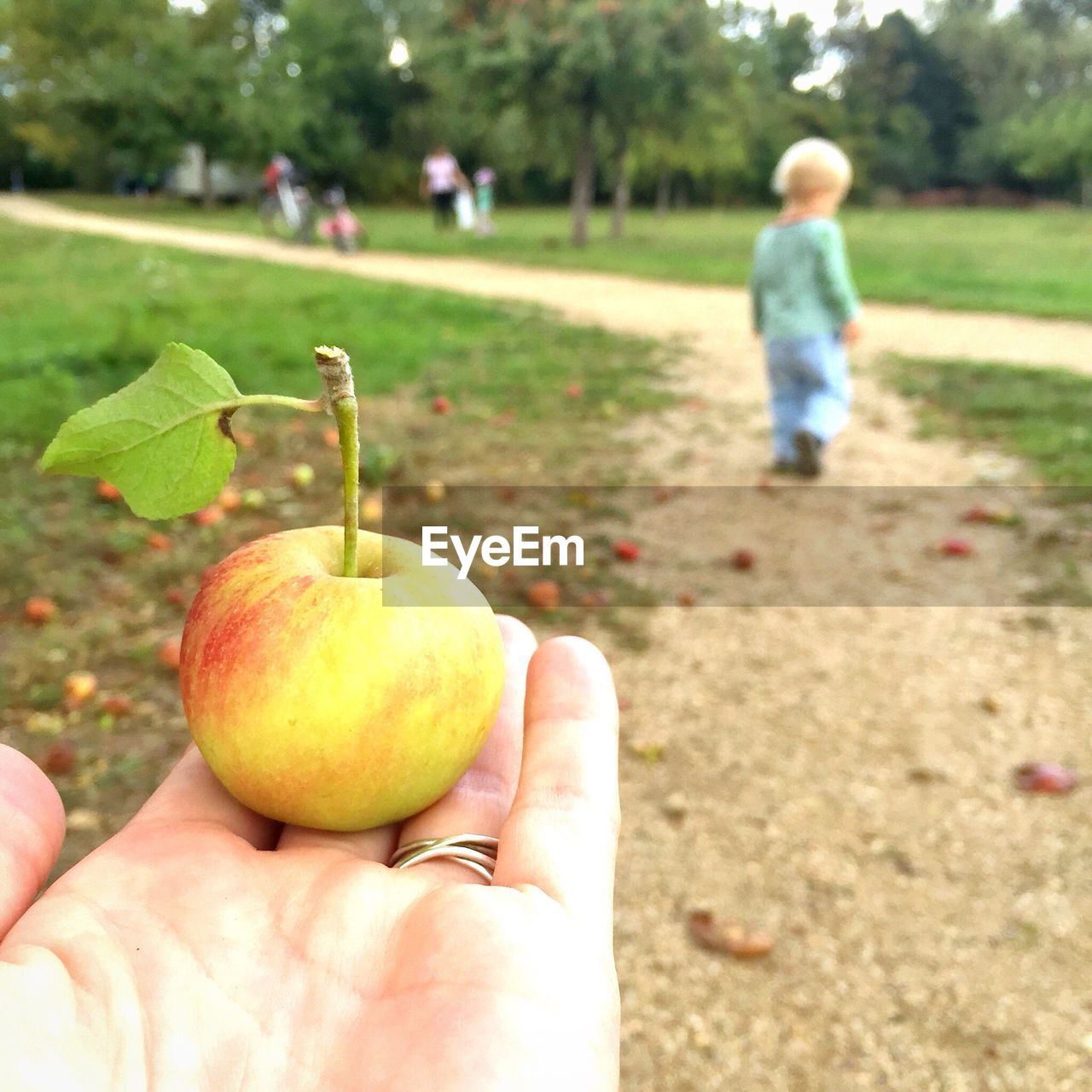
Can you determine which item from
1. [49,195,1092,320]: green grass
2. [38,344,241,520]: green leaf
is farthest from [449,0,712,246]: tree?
[38,344,241,520]: green leaf

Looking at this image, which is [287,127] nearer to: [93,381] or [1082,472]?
[93,381]

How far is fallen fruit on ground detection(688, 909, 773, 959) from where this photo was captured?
239 centimetres

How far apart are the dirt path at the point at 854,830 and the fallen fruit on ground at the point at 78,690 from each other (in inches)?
67.7

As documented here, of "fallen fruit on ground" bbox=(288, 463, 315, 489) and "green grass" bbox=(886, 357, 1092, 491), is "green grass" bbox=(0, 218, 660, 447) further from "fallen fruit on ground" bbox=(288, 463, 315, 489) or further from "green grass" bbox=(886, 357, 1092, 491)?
"green grass" bbox=(886, 357, 1092, 491)

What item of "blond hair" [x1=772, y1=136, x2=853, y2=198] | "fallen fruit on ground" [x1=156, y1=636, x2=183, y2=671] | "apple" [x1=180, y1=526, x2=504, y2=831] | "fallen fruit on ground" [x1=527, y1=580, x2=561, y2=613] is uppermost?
"blond hair" [x1=772, y1=136, x2=853, y2=198]

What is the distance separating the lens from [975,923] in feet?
8.09

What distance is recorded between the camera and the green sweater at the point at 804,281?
5.31m

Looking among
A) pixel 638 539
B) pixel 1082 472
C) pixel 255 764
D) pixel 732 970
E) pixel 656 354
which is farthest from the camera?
pixel 656 354

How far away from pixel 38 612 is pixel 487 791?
94.6 inches

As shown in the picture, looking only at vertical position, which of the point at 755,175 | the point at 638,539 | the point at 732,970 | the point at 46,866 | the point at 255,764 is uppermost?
the point at 755,175

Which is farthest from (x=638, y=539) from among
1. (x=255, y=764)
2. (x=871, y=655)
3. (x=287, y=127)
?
(x=287, y=127)

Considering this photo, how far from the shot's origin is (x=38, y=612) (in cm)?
353

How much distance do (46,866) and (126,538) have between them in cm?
288

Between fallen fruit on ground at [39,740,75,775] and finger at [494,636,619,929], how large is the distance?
1.66 m
